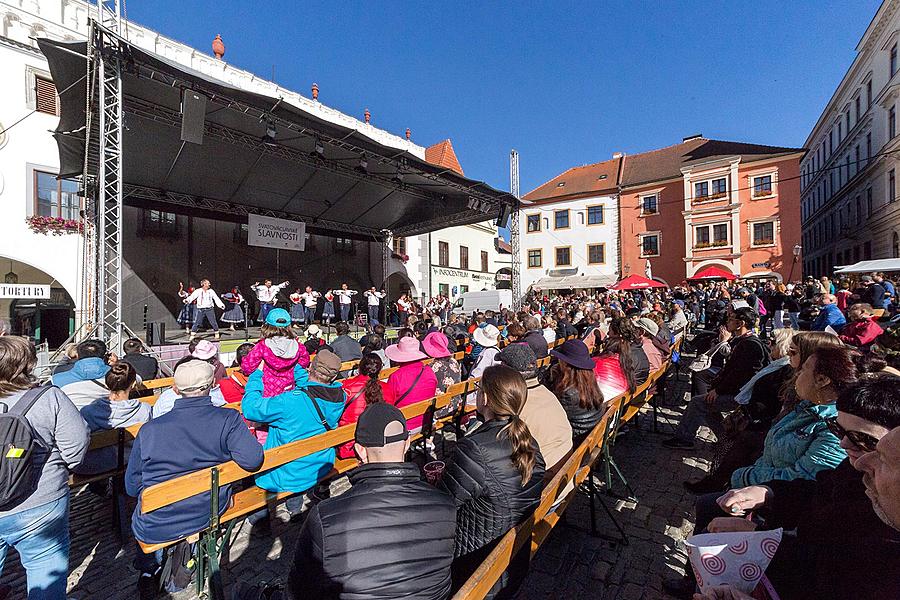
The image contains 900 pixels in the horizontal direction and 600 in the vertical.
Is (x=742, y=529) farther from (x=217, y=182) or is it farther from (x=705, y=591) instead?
(x=217, y=182)

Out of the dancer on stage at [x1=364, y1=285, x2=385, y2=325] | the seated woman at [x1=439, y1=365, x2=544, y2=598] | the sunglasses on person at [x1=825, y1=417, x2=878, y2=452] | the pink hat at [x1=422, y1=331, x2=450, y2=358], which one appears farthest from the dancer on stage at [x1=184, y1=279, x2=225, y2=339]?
the sunglasses on person at [x1=825, y1=417, x2=878, y2=452]

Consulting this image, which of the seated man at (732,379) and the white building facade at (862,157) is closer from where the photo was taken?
the seated man at (732,379)

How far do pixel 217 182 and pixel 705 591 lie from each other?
1699 centimetres

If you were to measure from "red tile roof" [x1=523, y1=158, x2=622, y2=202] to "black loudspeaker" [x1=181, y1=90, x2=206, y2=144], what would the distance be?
2933 cm

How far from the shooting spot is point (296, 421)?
10.8ft

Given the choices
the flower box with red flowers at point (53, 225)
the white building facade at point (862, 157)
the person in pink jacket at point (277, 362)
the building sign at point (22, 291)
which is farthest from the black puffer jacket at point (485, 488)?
the white building facade at point (862, 157)

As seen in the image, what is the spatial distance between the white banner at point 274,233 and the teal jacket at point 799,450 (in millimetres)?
16311

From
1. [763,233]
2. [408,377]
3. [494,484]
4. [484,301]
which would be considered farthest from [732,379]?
[763,233]

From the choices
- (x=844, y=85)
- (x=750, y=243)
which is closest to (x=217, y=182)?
(x=750, y=243)

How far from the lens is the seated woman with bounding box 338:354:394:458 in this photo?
357cm

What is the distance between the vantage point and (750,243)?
85.2 ft

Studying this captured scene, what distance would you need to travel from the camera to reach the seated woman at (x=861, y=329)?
4.86 meters

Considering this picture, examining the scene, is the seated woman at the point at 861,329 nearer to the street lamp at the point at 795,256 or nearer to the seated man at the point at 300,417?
the seated man at the point at 300,417

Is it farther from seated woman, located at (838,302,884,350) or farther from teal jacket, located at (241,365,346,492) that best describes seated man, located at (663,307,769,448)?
teal jacket, located at (241,365,346,492)
